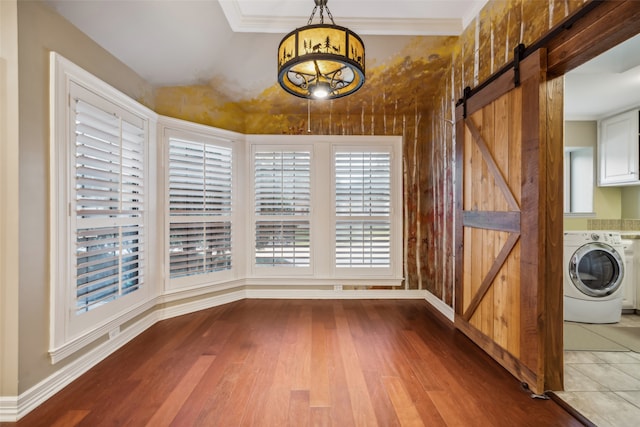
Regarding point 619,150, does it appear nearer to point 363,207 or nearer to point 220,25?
point 363,207

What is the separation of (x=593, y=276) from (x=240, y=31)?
4418mm

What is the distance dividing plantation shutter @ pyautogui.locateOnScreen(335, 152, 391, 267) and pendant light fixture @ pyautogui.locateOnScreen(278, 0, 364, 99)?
6.45 feet

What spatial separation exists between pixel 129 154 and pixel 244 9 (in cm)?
169

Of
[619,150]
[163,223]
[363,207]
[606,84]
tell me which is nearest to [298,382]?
[163,223]

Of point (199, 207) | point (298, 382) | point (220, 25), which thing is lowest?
point (298, 382)

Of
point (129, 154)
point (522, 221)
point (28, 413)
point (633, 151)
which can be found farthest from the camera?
point (633, 151)

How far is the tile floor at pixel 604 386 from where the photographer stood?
1602mm

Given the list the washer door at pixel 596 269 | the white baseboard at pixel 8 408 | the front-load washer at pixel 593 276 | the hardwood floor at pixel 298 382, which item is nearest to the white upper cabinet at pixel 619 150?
the front-load washer at pixel 593 276

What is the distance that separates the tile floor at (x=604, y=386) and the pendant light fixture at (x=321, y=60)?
238 cm

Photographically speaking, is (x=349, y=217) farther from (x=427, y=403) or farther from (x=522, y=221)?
(x=427, y=403)

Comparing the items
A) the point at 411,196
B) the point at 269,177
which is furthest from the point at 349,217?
the point at 269,177

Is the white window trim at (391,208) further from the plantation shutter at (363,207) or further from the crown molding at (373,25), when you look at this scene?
the crown molding at (373,25)

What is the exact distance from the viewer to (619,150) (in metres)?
3.43

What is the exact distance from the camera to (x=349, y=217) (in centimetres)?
375
